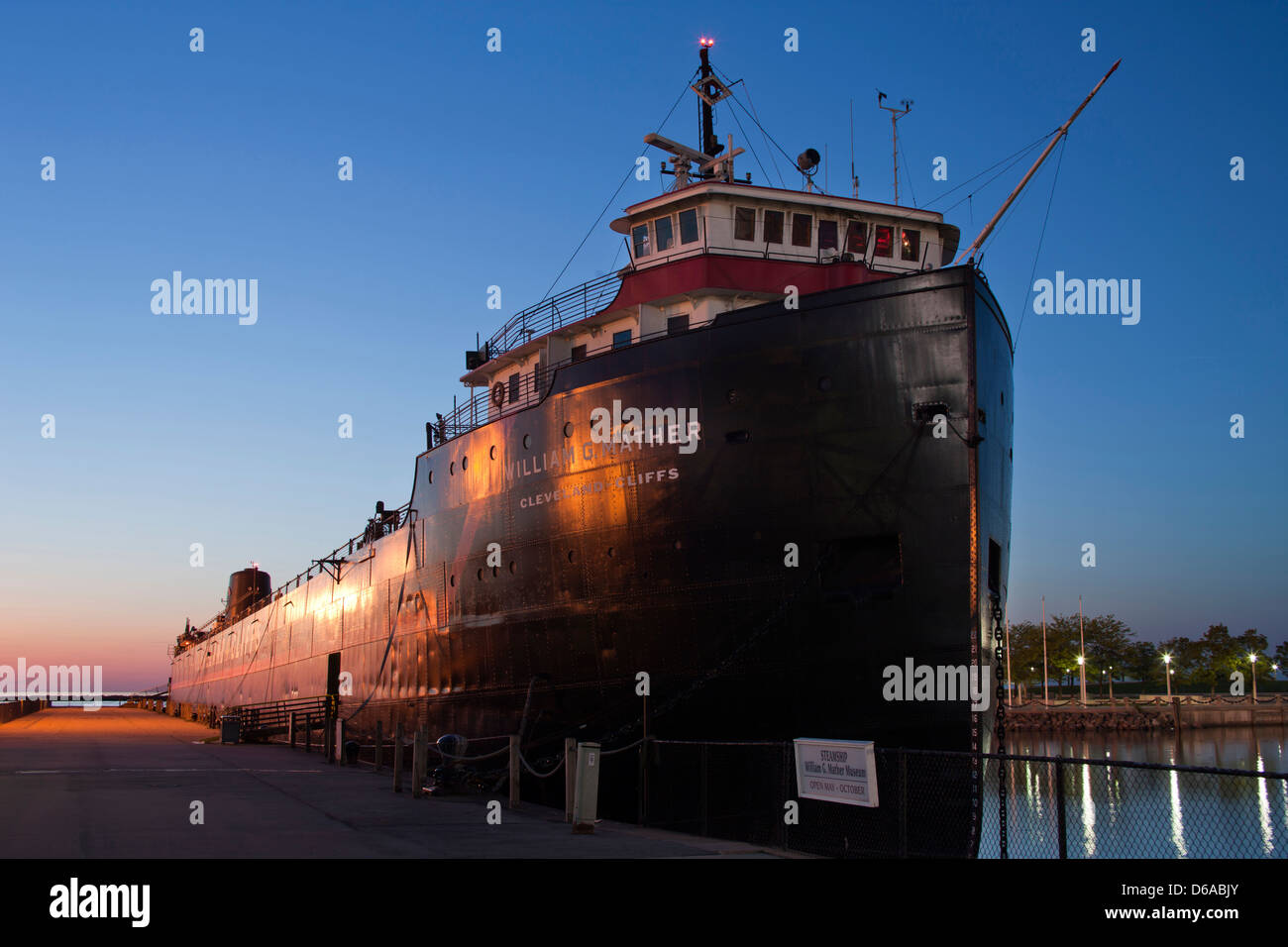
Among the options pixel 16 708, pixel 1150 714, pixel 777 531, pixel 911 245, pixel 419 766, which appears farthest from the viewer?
pixel 1150 714

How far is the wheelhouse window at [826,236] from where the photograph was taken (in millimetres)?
16234

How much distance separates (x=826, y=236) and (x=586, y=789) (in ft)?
32.7

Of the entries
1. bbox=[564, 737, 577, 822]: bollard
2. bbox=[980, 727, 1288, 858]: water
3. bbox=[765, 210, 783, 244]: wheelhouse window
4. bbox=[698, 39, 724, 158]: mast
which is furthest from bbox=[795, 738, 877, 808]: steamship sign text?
bbox=[698, 39, 724, 158]: mast

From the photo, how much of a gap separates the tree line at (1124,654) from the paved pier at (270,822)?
3499 inches

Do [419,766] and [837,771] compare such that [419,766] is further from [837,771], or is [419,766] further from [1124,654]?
[1124,654]

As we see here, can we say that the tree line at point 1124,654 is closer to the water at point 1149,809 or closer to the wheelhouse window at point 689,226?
the water at point 1149,809

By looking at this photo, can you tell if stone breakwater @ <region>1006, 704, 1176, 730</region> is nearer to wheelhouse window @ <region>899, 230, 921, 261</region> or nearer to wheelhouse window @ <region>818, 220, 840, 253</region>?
wheelhouse window @ <region>899, 230, 921, 261</region>

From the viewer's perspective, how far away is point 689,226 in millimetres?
16281

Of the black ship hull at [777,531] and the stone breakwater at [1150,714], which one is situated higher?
the black ship hull at [777,531]

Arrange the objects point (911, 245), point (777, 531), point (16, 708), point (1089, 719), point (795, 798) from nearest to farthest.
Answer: point (795, 798), point (777, 531), point (911, 245), point (16, 708), point (1089, 719)

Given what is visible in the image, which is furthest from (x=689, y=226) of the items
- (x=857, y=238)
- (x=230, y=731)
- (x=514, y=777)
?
(x=230, y=731)

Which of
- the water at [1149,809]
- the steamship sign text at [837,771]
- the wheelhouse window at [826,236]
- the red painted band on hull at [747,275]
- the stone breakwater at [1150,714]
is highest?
the wheelhouse window at [826,236]

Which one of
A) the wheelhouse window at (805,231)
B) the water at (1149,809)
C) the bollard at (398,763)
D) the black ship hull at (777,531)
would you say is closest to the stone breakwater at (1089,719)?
the water at (1149,809)

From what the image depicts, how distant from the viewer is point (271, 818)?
35.8 ft
